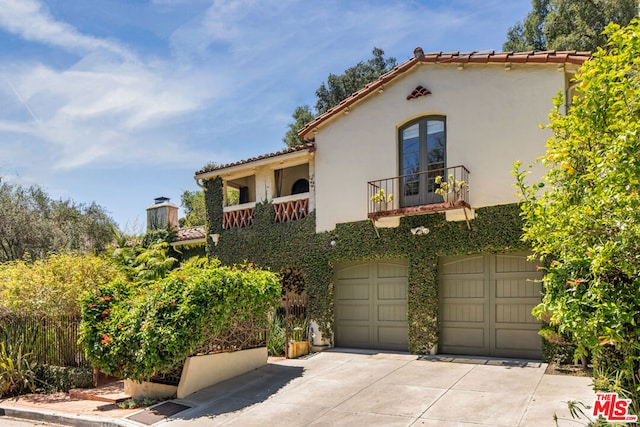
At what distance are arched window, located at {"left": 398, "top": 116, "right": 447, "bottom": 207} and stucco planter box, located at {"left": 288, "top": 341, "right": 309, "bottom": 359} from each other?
466cm

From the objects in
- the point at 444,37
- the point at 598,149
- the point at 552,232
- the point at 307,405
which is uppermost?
the point at 444,37

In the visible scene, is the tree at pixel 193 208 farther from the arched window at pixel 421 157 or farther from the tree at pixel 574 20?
the tree at pixel 574 20

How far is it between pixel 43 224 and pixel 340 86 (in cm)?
2067

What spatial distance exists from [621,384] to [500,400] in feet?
9.96

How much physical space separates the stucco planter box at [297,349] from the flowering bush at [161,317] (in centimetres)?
251

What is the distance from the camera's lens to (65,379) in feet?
36.2

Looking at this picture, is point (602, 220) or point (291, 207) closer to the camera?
point (602, 220)

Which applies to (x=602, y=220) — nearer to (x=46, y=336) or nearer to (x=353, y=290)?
(x=353, y=290)

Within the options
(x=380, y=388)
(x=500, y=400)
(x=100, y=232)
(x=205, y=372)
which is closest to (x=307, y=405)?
(x=380, y=388)

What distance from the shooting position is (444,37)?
14977 mm

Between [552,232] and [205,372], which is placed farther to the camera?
[205,372]

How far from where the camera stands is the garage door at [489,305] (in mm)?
11047

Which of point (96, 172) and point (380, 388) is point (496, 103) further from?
point (96, 172)

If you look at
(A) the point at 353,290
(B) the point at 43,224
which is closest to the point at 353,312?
(A) the point at 353,290
